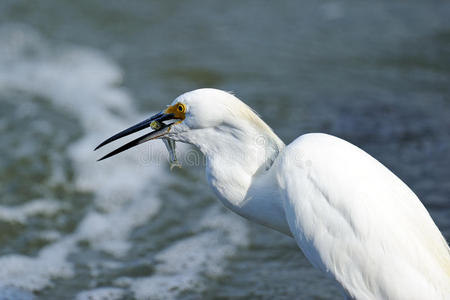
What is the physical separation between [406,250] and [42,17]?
8.26 m

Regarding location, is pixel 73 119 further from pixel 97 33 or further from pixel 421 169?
pixel 421 169

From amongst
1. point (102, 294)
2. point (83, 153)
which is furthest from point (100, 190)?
point (102, 294)

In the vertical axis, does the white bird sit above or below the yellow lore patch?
below

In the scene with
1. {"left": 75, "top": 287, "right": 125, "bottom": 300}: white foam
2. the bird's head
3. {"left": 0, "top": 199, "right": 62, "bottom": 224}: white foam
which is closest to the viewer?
the bird's head

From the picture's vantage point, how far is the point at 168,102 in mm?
7891

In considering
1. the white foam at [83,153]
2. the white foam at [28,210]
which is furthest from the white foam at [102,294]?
the white foam at [28,210]

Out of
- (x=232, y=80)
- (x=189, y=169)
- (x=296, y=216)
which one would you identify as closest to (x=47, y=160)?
(x=189, y=169)

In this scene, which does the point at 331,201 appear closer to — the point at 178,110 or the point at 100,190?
the point at 178,110

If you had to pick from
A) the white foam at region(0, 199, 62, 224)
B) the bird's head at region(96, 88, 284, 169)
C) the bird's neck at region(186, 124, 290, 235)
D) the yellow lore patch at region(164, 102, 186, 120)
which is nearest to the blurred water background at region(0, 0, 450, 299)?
the white foam at region(0, 199, 62, 224)

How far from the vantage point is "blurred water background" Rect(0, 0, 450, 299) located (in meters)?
5.15

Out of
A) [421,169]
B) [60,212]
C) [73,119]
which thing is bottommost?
[421,169]

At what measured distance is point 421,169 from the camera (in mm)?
6109

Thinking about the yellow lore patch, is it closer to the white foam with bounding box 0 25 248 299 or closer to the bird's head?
the bird's head

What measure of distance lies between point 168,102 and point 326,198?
4749mm
